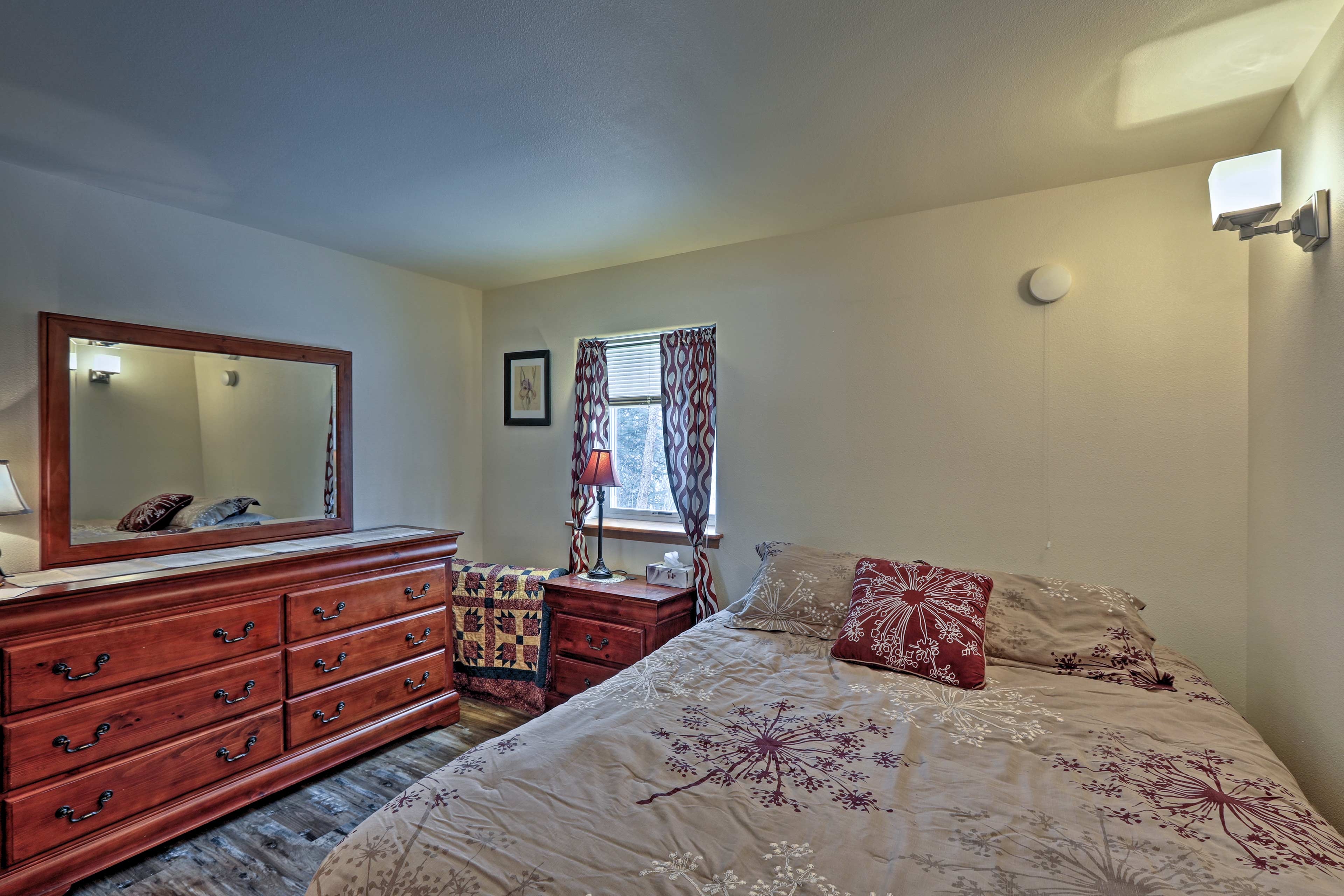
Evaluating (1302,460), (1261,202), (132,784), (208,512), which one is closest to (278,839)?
(132,784)


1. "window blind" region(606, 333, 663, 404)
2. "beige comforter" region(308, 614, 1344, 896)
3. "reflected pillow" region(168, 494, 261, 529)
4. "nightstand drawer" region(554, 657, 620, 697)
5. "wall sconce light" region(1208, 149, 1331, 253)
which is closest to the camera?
"beige comforter" region(308, 614, 1344, 896)

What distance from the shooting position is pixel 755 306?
127 inches

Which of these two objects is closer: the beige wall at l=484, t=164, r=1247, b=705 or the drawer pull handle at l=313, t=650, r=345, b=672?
the beige wall at l=484, t=164, r=1247, b=705

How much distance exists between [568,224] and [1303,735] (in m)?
3.26

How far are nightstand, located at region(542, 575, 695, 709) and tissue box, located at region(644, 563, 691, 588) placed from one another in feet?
0.08

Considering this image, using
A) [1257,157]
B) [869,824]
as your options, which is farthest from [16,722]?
[1257,157]

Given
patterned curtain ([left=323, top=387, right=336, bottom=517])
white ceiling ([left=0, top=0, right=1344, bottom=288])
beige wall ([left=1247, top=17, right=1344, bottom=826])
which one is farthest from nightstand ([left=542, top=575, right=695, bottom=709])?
beige wall ([left=1247, top=17, right=1344, bottom=826])

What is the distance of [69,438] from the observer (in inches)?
96.4

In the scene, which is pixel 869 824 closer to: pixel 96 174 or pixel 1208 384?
pixel 1208 384

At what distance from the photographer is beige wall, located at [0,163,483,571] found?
2346 millimetres

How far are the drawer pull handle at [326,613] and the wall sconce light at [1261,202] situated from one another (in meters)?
3.53

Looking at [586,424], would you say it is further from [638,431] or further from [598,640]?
[598,640]

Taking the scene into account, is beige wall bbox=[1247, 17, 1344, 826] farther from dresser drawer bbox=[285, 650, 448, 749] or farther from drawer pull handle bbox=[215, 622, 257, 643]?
drawer pull handle bbox=[215, 622, 257, 643]

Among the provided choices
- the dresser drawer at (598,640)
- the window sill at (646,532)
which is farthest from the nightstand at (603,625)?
the window sill at (646,532)
